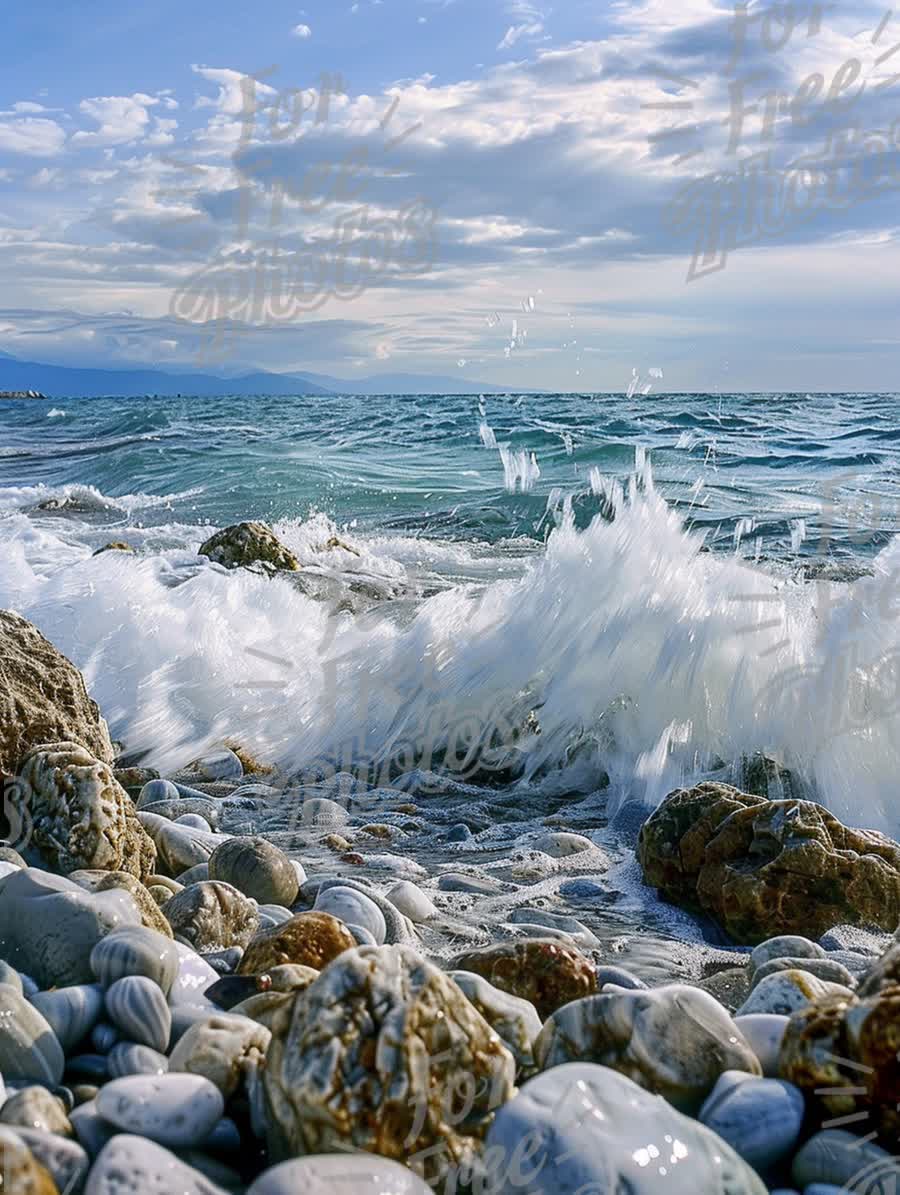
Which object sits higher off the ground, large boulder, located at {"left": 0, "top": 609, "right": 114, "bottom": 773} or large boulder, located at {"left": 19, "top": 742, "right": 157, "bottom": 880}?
large boulder, located at {"left": 0, "top": 609, "right": 114, "bottom": 773}

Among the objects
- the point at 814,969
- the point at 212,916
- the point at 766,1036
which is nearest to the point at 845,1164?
the point at 766,1036

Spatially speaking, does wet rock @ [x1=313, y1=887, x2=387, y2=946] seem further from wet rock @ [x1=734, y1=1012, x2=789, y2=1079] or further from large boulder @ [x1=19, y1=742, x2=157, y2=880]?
wet rock @ [x1=734, y1=1012, x2=789, y2=1079]

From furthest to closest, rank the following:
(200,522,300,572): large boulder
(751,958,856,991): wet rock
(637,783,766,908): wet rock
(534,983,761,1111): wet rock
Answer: (200,522,300,572): large boulder < (637,783,766,908): wet rock < (751,958,856,991): wet rock < (534,983,761,1111): wet rock

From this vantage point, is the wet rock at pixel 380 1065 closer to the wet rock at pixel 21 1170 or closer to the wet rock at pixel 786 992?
the wet rock at pixel 21 1170

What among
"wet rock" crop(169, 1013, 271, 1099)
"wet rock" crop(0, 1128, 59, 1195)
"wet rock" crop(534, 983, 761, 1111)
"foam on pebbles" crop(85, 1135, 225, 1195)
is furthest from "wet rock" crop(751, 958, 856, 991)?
→ "wet rock" crop(0, 1128, 59, 1195)

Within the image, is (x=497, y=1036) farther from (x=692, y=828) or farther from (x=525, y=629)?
(x=525, y=629)

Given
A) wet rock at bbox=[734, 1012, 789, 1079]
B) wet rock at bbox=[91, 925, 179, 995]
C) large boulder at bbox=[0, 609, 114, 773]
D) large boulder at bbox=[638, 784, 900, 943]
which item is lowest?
large boulder at bbox=[638, 784, 900, 943]

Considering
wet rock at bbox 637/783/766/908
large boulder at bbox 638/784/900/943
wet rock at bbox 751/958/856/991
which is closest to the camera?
wet rock at bbox 751/958/856/991

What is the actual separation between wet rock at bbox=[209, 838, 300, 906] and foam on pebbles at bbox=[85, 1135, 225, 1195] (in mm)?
1471

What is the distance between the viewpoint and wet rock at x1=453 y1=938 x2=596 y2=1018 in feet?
7.31

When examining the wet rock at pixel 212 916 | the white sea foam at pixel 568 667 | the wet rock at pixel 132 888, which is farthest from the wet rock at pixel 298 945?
the white sea foam at pixel 568 667

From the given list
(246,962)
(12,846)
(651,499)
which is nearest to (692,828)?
(246,962)

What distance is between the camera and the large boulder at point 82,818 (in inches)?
114

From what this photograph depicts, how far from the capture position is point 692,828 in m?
3.39
